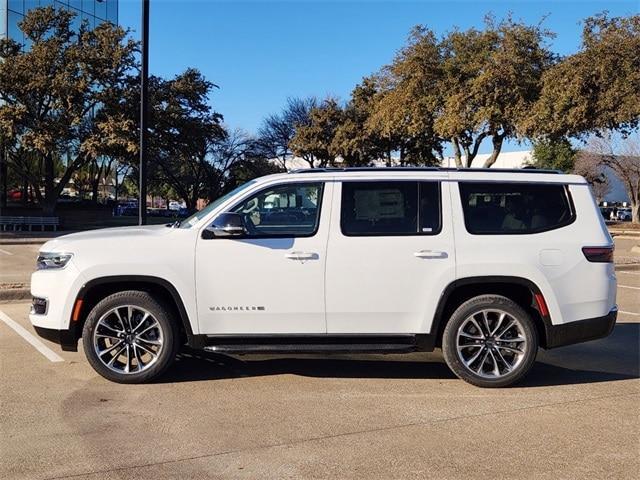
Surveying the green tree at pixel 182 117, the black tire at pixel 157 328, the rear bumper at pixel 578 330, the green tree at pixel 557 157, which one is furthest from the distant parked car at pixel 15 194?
the green tree at pixel 557 157

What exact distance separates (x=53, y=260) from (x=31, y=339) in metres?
2.32

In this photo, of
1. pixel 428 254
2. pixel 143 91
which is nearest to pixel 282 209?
pixel 428 254

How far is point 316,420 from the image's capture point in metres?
4.86

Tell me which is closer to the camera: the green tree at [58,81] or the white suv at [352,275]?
the white suv at [352,275]

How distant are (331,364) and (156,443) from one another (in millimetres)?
2434

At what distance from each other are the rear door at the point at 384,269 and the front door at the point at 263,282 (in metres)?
0.14

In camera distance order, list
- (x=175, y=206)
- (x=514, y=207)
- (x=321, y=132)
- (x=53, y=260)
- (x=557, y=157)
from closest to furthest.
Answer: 1. (x=53, y=260)
2. (x=514, y=207)
3. (x=321, y=132)
4. (x=557, y=157)
5. (x=175, y=206)

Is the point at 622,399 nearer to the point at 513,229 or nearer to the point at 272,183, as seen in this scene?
the point at 513,229

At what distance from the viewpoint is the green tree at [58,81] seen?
95.2ft

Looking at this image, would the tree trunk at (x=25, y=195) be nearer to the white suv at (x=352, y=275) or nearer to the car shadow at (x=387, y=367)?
the car shadow at (x=387, y=367)

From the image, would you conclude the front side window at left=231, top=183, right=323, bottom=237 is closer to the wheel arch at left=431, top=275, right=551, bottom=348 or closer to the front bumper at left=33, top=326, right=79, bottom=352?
the wheel arch at left=431, top=275, right=551, bottom=348

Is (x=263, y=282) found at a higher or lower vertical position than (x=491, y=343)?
higher

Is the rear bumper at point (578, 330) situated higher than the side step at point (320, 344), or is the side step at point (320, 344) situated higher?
the rear bumper at point (578, 330)

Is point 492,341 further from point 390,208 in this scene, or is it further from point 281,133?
point 281,133
